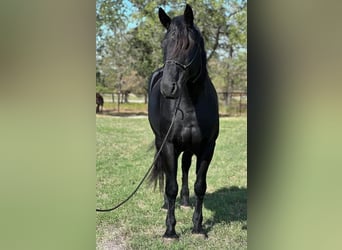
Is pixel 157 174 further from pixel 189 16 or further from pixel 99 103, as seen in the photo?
pixel 189 16

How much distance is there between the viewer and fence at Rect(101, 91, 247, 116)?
143cm

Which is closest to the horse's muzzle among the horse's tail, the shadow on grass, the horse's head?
the horse's head

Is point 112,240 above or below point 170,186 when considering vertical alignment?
below

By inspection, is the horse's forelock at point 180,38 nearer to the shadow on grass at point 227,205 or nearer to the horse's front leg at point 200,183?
the horse's front leg at point 200,183

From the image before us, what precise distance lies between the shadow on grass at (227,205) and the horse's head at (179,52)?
39 centimetres

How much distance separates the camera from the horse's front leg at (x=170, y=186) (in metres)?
1.41

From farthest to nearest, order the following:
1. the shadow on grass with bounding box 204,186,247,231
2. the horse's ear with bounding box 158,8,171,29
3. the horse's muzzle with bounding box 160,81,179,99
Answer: the shadow on grass with bounding box 204,186,247,231, the horse's ear with bounding box 158,8,171,29, the horse's muzzle with bounding box 160,81,179,99

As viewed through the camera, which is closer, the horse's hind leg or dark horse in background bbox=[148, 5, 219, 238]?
dark horse in background bbox=[148, 5, 219, 238]

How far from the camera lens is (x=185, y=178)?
1.47 metres

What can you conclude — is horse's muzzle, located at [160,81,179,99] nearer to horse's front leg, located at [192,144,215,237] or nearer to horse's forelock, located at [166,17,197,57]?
horse's forelock, located at [166,17,197,57]

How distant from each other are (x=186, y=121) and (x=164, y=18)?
0.33 metres

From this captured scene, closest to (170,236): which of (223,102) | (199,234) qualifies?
(199,234)

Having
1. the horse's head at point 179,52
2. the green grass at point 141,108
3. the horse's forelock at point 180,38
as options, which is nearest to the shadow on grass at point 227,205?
the green grass at point 141,108
